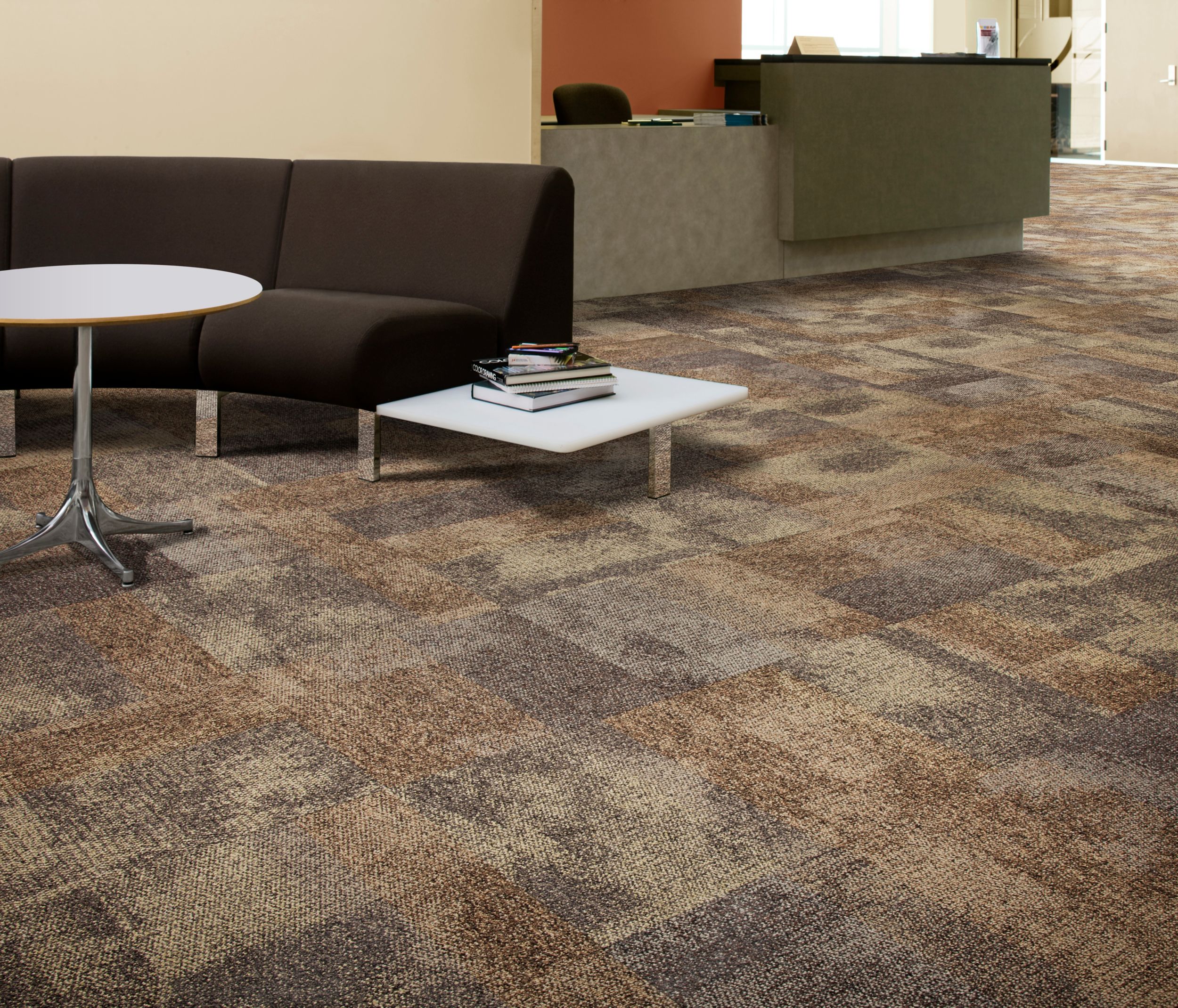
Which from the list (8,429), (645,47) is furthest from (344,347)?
(645,47)

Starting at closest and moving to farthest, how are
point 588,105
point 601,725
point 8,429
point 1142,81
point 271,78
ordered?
1. point 601,725
2. point 8,429
3. point 271,78
4. point 588,105
5. point 1142,81

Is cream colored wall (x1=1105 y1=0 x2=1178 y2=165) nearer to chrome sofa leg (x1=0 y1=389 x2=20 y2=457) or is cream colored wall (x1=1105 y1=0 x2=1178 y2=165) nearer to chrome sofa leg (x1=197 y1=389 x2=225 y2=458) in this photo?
chrome sofa leg (x1=197 y1=389 x2=225 y2=458)

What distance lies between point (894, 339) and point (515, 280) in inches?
89.0

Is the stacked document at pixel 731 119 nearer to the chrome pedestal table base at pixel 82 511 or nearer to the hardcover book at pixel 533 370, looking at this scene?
the hardcover book at pixel 533 370

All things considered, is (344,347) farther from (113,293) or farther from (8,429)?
(8,429)

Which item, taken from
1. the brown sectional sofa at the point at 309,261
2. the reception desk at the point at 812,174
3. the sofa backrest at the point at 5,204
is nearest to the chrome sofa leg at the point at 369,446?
the brown sectional sofa at the point at 309,261

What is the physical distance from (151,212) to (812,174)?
3857 mm

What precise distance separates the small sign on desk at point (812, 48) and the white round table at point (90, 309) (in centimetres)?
448

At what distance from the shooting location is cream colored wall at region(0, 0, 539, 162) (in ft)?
15.3

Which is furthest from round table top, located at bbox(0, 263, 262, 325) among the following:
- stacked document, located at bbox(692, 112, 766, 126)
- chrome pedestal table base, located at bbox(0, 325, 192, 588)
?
stacked document, located at bbox(692, 112, 766, 126)

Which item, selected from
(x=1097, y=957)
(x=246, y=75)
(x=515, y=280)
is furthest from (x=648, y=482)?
(x=246, y=75)

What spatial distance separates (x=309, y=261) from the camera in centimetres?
404

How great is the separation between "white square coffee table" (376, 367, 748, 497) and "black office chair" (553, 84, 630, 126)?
11.6ft

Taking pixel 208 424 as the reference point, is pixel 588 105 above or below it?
above
